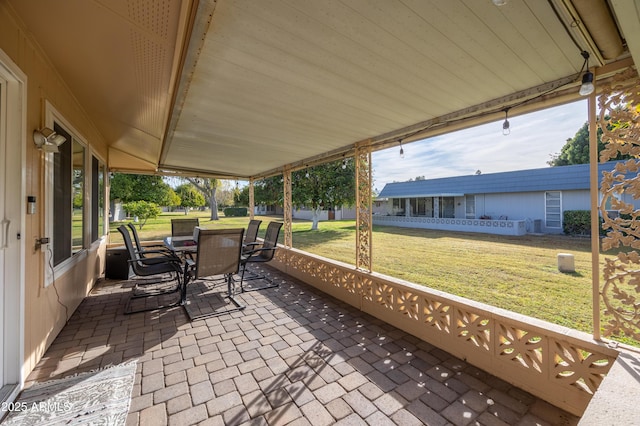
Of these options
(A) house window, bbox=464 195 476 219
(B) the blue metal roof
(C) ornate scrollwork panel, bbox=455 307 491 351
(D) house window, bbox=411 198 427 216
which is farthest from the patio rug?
(D) house window, bbox=411 198 427 216

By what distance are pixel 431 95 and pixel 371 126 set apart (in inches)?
36.4

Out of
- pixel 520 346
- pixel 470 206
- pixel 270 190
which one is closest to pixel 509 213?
pixel 470 206

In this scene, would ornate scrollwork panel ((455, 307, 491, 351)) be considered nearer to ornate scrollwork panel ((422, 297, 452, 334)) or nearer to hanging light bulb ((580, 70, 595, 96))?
ornate scrollwork panel ((422, 297, 452, 334))

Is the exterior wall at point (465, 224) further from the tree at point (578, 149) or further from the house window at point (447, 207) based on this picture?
the tree at point (578, 149)

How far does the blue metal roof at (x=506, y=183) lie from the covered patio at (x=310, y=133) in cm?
955

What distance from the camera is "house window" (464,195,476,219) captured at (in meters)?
15.1

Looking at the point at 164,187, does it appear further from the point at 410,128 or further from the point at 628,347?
Result: the point at 628,347

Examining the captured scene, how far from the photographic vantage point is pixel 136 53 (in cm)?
202

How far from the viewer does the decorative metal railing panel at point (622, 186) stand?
1.62m

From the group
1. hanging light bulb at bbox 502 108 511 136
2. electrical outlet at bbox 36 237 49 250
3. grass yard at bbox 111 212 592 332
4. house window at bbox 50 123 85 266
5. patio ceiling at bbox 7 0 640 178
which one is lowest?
grass yard at bbox 111 212 592 332

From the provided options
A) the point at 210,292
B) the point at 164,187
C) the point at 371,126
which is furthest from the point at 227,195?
the point at 371,126

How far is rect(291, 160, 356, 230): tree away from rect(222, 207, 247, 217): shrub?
17.9 meters

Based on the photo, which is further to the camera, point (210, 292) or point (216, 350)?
point (210, 292)

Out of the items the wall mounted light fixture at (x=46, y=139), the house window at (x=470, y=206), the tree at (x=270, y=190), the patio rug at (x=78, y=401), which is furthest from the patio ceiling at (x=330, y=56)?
the house window at (x=470, y=206)
